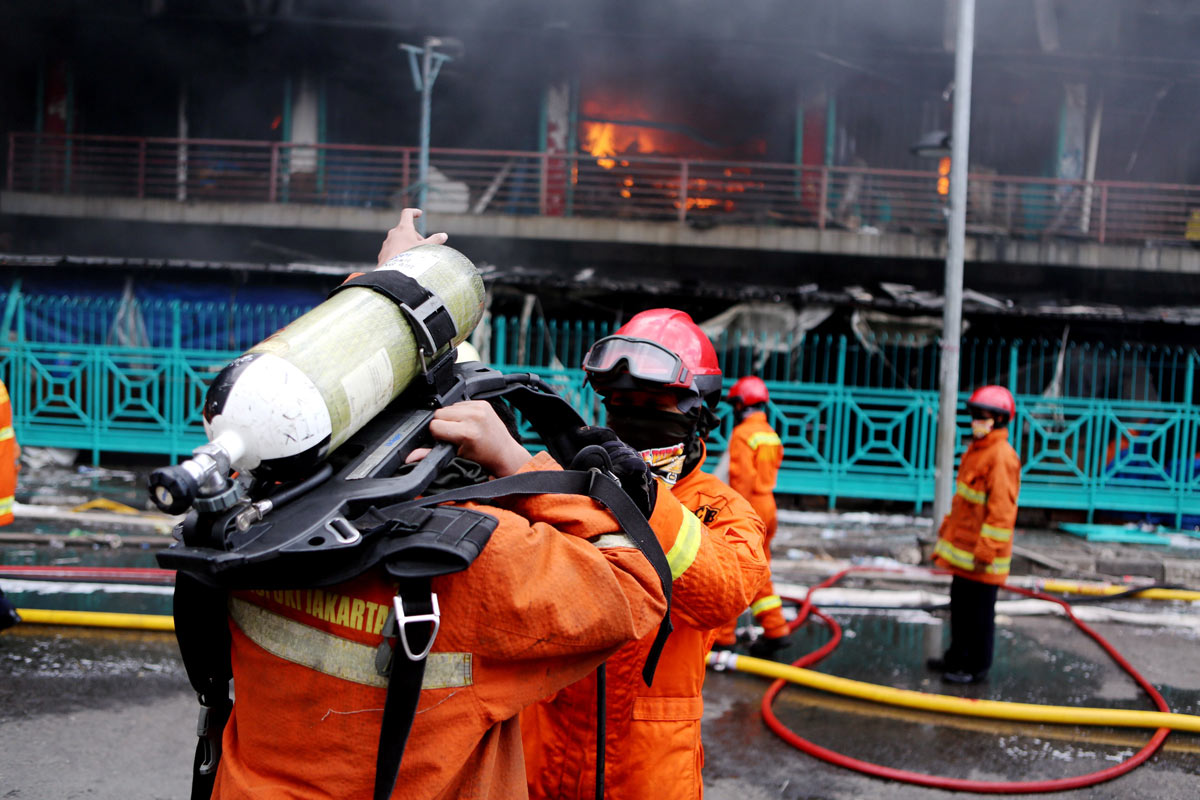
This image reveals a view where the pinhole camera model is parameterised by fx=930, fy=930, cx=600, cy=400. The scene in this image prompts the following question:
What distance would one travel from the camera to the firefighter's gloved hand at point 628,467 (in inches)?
55.9

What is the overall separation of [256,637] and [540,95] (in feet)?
45.7

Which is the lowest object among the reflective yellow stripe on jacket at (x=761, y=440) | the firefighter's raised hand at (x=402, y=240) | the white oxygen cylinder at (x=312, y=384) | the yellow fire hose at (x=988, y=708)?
the yellow fire hose at (x=988, y=708)

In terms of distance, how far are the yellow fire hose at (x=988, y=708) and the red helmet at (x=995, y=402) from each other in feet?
5.63

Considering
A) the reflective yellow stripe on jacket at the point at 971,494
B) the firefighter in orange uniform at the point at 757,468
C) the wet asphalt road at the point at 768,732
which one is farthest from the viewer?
the firefighter in orange uniform at the point at 757,468

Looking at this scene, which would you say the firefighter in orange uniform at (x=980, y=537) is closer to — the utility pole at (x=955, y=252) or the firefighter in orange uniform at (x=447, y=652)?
the utility pole at (x=955, y=252)

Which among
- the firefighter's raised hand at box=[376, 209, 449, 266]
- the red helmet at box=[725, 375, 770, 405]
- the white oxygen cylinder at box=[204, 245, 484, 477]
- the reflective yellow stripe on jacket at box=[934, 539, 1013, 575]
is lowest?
the reflective yellow stripe on jacket at box=[934, 539, 1013, 575]

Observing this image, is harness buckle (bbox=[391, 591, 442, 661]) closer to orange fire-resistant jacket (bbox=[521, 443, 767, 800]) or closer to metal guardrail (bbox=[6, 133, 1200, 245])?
orange fire-resistant jacket (bbox=[521, 443, 767, 800])

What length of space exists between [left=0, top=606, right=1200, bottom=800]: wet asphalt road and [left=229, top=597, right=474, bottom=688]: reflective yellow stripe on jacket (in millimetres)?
2857

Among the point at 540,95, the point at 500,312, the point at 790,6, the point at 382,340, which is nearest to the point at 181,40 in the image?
the point at 540,95

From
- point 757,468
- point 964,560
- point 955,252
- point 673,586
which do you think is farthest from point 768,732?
point 955,252

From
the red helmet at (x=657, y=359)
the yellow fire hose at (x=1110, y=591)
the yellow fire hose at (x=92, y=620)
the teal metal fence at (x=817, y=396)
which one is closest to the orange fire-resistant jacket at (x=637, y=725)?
the red helmet at (x=657, y=359)

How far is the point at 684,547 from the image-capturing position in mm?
1660

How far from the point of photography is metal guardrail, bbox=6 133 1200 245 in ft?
44.5

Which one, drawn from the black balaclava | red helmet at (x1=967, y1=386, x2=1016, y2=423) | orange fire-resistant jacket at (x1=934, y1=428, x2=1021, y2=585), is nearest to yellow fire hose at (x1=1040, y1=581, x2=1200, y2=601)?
orange fire-resistant jacket at (x1=934, y1=428, x2=1021, y2=585)
